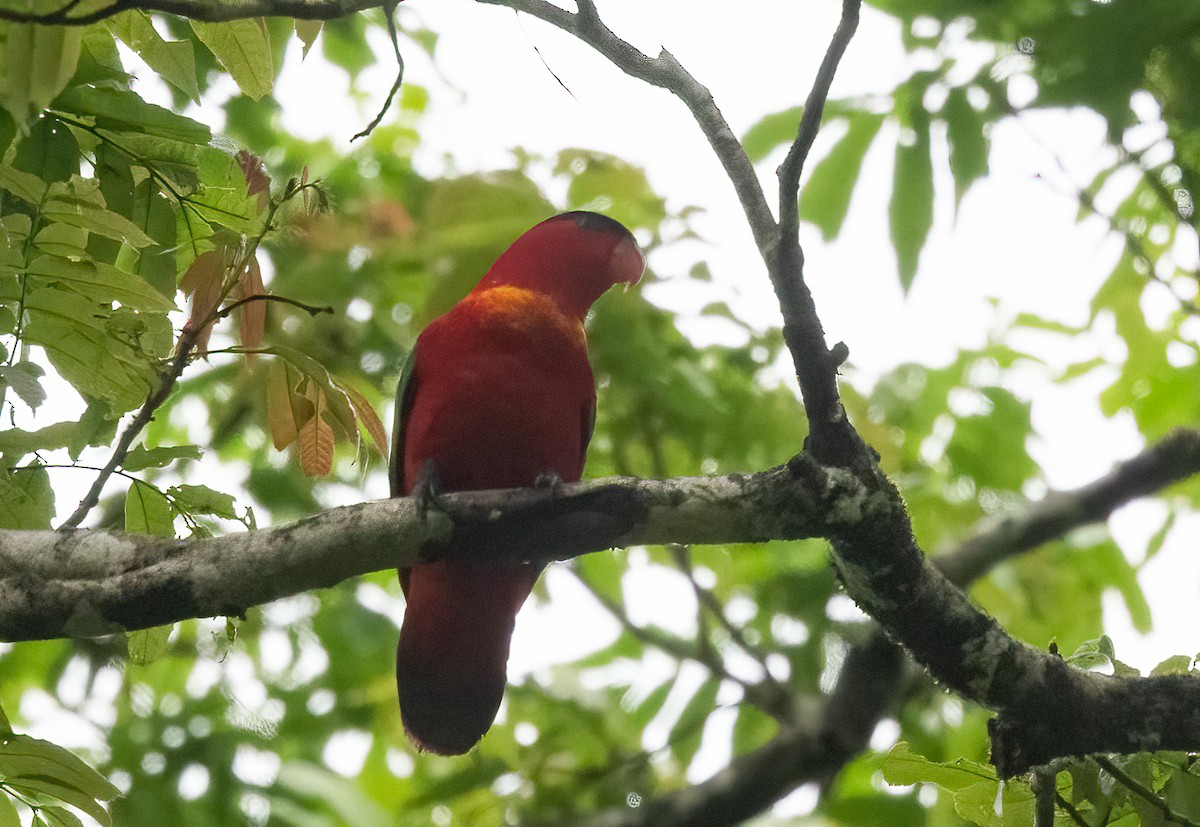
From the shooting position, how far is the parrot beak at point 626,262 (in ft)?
11.2

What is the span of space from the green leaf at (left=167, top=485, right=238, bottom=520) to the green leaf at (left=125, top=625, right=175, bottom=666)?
250 mm

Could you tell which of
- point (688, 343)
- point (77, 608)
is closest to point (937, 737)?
point (688, 343)

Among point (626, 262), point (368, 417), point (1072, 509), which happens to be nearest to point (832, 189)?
point (626, 262)

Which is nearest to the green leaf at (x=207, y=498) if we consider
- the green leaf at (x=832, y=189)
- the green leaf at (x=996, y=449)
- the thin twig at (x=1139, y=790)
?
the thin twig at (x=1139, y=790)

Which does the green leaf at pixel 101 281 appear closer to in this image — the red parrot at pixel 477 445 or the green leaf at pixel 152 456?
the green leaf at pixel 152 456

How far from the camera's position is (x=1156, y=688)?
214cm

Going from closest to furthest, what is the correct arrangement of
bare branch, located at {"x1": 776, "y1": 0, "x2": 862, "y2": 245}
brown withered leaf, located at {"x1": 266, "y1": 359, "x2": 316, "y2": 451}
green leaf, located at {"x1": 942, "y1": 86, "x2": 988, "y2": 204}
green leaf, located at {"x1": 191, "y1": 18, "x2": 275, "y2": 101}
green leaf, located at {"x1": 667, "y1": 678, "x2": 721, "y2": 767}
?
bare branch, located at {"x1": 776, "y1": 0, "x2": 862, "y2": 245} < green leaf, located at {"x1": 191, "y1": 18, "x2": 275, "y2": 101} < brown withered leaf, located at {"x1": 266, "y1": 359, "x2": 316, "y2": 451} < green leaf, located at {"x1": 942, "y1": 86, "x2": 988, "y2": 204} < green leaf, located at {"x1": 667, "y1": 678, "x2": 721, "y2": 767}

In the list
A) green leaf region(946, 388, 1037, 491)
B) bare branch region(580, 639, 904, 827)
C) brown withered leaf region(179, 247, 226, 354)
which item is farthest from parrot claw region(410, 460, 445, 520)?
green leaf region(946, 388, 1037, 491)

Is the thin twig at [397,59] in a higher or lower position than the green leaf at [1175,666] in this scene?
higher

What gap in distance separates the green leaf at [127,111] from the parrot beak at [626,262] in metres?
1.72

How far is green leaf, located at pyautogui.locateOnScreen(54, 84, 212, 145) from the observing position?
1.79 metres

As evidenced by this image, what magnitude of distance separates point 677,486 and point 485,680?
1227mm

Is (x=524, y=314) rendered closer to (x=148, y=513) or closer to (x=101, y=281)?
(x=148, y=513)

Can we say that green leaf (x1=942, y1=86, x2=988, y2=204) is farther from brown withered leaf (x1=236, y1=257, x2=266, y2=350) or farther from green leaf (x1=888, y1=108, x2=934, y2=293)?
brown withered leaf (x1=236, y1=257, x2=266, y2=350)
